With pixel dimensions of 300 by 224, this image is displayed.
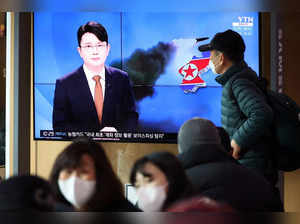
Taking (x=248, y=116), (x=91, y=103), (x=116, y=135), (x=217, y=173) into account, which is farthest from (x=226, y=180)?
(x=91, y=103)

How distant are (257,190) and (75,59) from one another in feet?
2.29

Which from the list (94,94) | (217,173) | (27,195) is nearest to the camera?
(27,195)

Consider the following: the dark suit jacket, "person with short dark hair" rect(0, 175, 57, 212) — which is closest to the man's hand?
the dark suit jacket

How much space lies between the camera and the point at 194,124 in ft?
3.72

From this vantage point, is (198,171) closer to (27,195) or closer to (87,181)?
(87,181)

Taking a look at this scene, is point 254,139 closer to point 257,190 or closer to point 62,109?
point 257,190

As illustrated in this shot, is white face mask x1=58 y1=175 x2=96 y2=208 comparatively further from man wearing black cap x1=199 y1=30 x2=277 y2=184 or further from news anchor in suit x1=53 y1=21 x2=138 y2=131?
man wearing black cap x1=199 y1=30 x2=277 y2=184

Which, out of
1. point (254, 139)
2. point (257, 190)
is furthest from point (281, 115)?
point (257, 190)

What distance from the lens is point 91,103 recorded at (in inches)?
46.6

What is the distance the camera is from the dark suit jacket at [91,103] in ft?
3.86

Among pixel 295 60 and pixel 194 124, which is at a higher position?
pixel 295 60

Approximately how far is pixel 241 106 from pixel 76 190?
0.55 metres

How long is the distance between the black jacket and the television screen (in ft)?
0.33

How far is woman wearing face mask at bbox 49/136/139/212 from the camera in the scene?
101 centimetres
